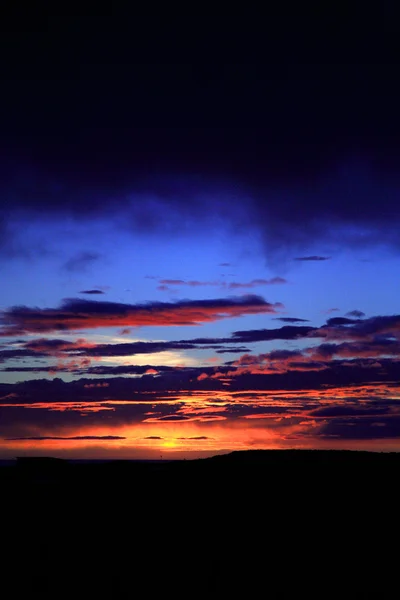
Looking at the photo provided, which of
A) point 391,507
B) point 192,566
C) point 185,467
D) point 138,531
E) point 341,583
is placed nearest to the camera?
point 341,583

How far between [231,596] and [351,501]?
17879 mm

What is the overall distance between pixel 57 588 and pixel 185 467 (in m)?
40.2

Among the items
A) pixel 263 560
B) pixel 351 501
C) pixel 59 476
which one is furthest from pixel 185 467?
pixel 263 560

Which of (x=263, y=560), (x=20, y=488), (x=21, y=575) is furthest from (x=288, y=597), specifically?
(x=20, y=488)

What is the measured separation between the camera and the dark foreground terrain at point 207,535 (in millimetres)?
23344

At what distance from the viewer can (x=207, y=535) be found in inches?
1216

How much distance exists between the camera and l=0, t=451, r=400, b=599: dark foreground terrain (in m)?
23.3

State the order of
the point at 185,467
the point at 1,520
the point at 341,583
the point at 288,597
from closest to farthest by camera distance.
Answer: the point at 288,597
the point at 341,583
the point at 1,520
the point at 185,467

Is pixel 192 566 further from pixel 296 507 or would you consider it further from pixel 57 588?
pixel 296 507

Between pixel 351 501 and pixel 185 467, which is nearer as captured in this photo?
pixel 351 501

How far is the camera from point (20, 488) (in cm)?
4803

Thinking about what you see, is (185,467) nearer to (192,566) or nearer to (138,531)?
(138,531)

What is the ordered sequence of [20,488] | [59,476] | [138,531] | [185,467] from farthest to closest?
[185,467] < [59,476] < [20,488] < [138,531]

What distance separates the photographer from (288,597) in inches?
872
